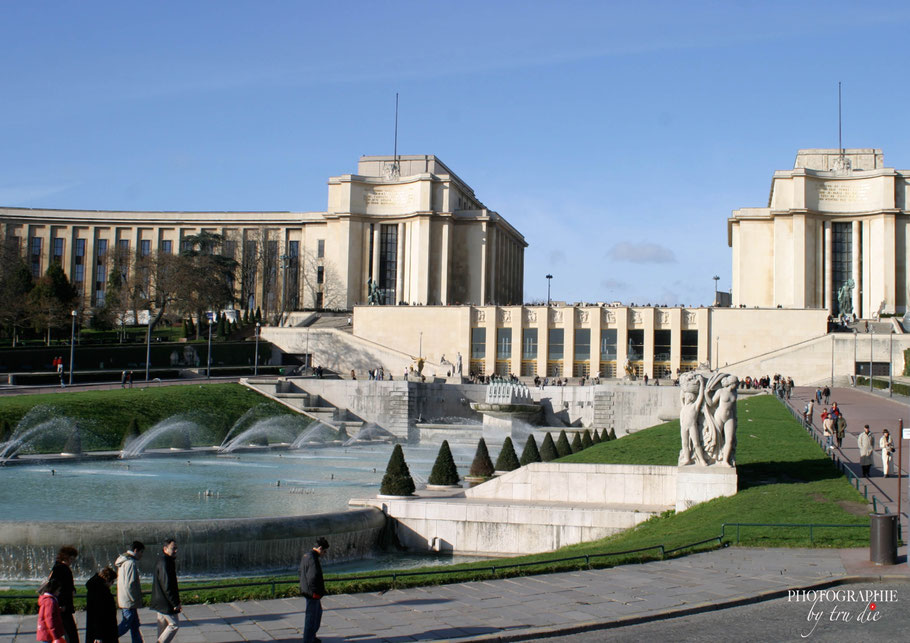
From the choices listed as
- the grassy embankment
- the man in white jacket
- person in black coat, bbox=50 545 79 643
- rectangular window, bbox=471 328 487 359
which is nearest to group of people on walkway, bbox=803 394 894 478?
the grassy embankment

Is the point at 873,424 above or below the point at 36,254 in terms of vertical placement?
below

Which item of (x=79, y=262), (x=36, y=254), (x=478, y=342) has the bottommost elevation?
(x=478, y=342)

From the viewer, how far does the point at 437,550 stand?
24609 mm

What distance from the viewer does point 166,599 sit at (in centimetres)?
1225

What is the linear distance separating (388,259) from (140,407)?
5869cm

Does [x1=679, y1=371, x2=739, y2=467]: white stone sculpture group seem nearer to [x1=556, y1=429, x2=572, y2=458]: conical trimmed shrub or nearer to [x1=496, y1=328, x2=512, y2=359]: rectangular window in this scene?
[x1=556, y1=429, x2=572, y2=458]: conical trimmed shrub

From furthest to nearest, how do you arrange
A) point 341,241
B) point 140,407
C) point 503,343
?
point 341,241 → point 503,343 → point 140,407

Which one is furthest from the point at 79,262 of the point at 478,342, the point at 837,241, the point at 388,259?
the point at 837,241

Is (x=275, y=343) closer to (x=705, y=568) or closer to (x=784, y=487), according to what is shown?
(x=784, y=487)

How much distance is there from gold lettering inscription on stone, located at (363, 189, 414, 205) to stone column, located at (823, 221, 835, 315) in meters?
42.6

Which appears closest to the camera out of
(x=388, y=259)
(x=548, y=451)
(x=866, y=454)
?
(x=866, y=454)

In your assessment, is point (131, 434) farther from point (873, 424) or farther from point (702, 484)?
point (873, 424)

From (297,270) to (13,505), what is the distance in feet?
293

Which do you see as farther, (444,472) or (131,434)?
(131,434)
